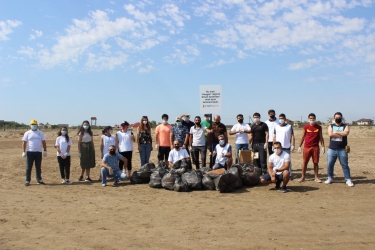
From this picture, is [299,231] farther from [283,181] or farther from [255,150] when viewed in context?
[255,150]

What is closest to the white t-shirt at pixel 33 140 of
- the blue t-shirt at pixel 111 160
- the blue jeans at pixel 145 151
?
the blue t-shirt at pixel 111 160

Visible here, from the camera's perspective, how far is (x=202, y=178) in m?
9.41

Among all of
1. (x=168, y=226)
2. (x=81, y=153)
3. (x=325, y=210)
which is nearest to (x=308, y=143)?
(x=325, y=210)

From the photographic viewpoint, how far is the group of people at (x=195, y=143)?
1009 centimetres

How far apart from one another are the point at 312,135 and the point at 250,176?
81.6 inches

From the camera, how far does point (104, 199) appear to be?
333 inches

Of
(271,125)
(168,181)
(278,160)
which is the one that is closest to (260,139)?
(271,125)

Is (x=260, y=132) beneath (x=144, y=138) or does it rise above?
above

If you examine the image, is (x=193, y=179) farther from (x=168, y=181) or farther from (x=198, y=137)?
(x=198, y=137)

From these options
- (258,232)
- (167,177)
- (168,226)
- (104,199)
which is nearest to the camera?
(258,232)

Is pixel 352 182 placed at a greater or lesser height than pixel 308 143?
lesser

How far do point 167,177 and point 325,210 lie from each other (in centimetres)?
391

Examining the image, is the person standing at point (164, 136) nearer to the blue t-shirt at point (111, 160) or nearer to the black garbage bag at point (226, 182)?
the blue t-shirt at point (111, 160)

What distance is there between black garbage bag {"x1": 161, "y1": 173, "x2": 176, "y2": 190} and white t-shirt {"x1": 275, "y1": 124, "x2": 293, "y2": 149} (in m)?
3.11
